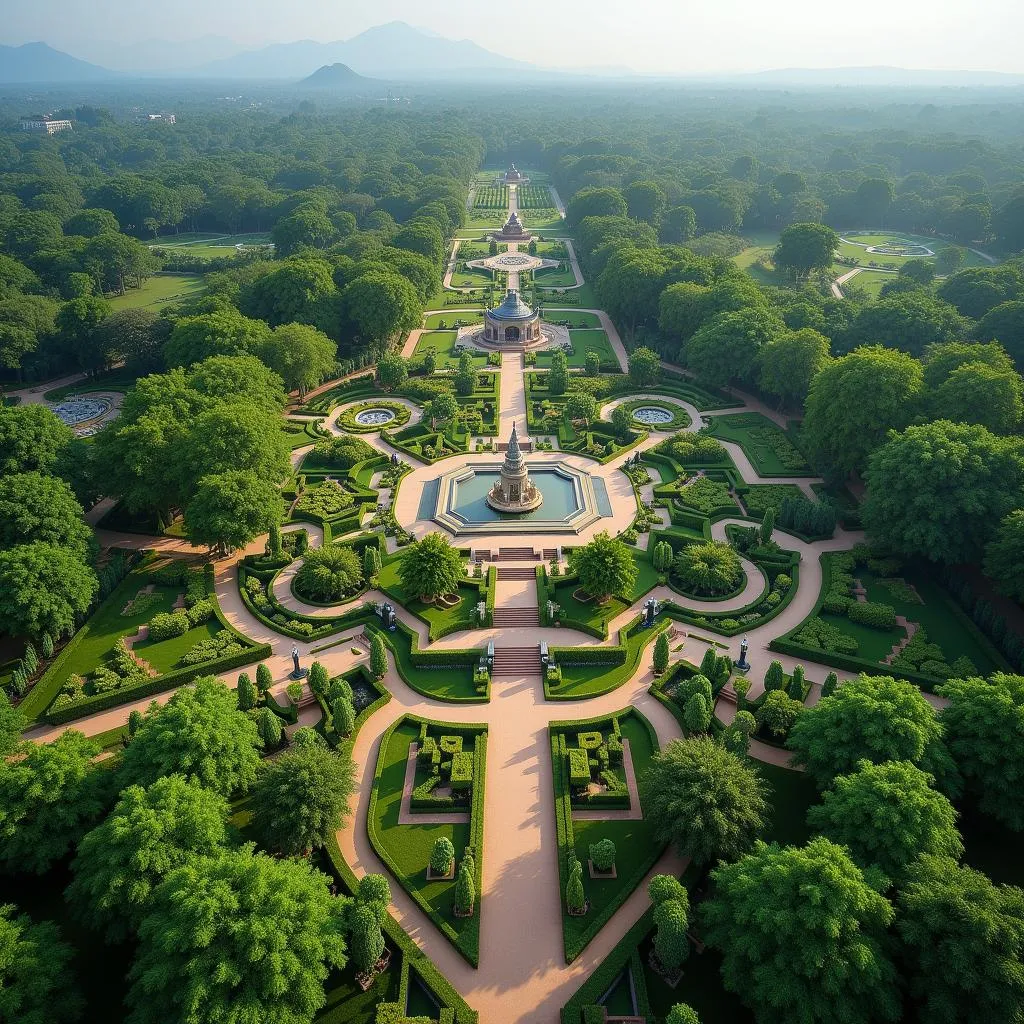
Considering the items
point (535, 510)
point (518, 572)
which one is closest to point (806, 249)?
point (535, 510)

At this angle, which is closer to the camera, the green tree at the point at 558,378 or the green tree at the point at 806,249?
the green tree at the point at 558,378

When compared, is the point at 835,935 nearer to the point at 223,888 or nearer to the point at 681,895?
the point at 681,895

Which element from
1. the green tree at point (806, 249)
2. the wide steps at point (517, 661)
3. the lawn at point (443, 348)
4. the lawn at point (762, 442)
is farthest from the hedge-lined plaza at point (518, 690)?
the green tree at point (806, 249)

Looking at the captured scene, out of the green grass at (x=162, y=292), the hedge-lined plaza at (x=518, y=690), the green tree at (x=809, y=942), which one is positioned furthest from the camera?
the green grass at (x=162, y=292)

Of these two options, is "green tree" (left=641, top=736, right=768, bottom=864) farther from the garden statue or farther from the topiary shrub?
the garden statue

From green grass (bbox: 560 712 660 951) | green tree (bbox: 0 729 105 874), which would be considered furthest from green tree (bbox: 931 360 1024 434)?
green tree (bbox: 0 729 105 874)

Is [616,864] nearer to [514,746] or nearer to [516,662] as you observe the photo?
[514,746]

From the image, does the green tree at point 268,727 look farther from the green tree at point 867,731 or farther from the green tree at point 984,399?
the green tree at point 984,399
